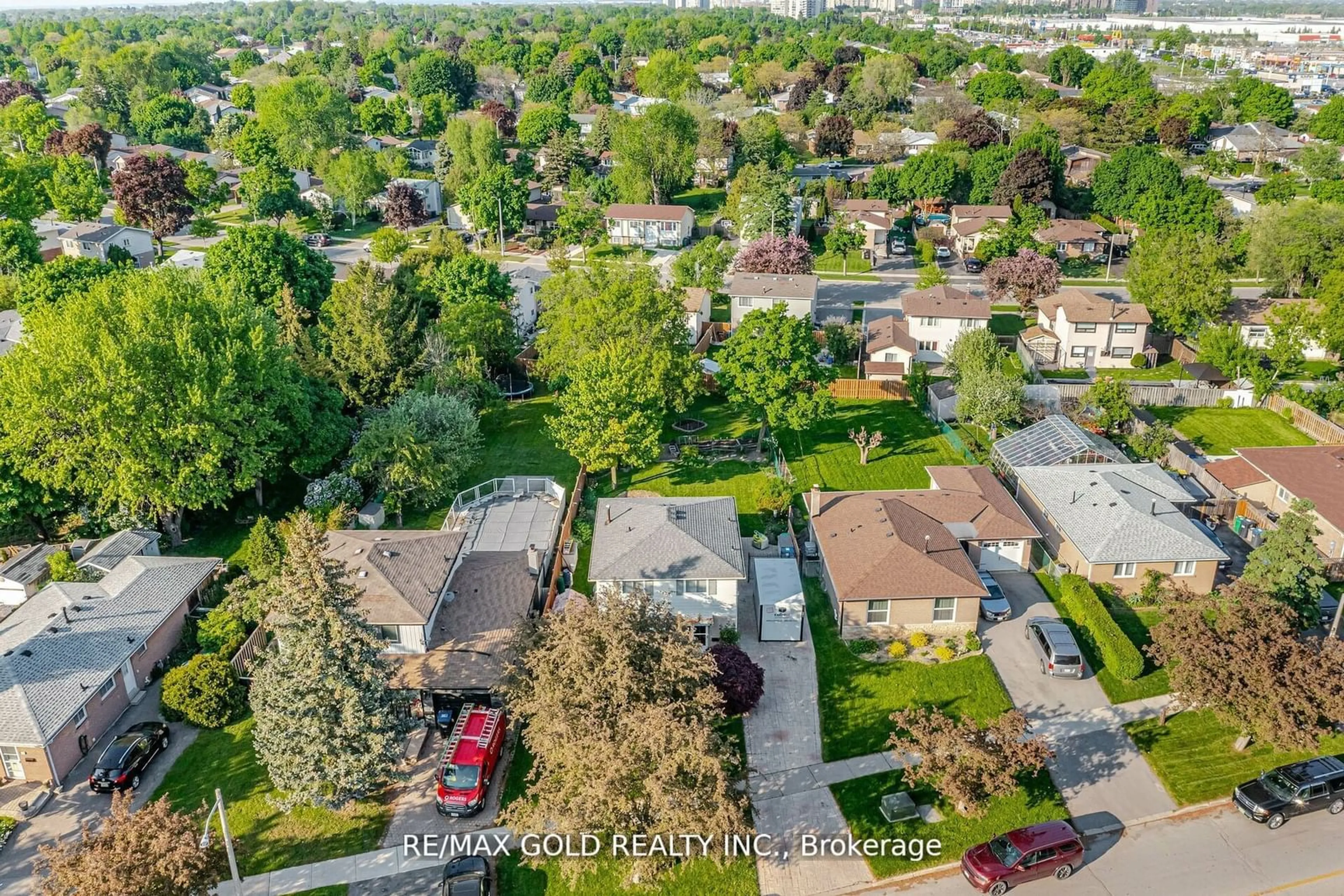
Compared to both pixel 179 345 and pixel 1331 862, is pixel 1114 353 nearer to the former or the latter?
pixel 1331 862

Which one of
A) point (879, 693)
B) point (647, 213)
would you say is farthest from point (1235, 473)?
point (647, 213)

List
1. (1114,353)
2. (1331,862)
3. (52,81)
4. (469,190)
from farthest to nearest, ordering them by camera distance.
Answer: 1. (52,81)
2. (469,190)
3. (1114,353)
4. (1331,862)

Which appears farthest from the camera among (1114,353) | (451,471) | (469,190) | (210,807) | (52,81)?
(52,81)

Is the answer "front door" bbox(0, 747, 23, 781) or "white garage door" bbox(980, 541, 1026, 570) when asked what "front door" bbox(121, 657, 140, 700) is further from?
"white garage door" bbox(980, 541, 1026, 570)

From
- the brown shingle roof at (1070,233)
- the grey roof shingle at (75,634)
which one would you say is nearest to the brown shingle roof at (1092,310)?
the brown shingle roof at (1070,233)

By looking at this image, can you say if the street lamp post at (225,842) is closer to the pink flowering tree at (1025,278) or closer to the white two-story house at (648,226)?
the pink flowering tree at (1025,278)

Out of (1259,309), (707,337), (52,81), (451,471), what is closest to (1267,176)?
(1259,309)
